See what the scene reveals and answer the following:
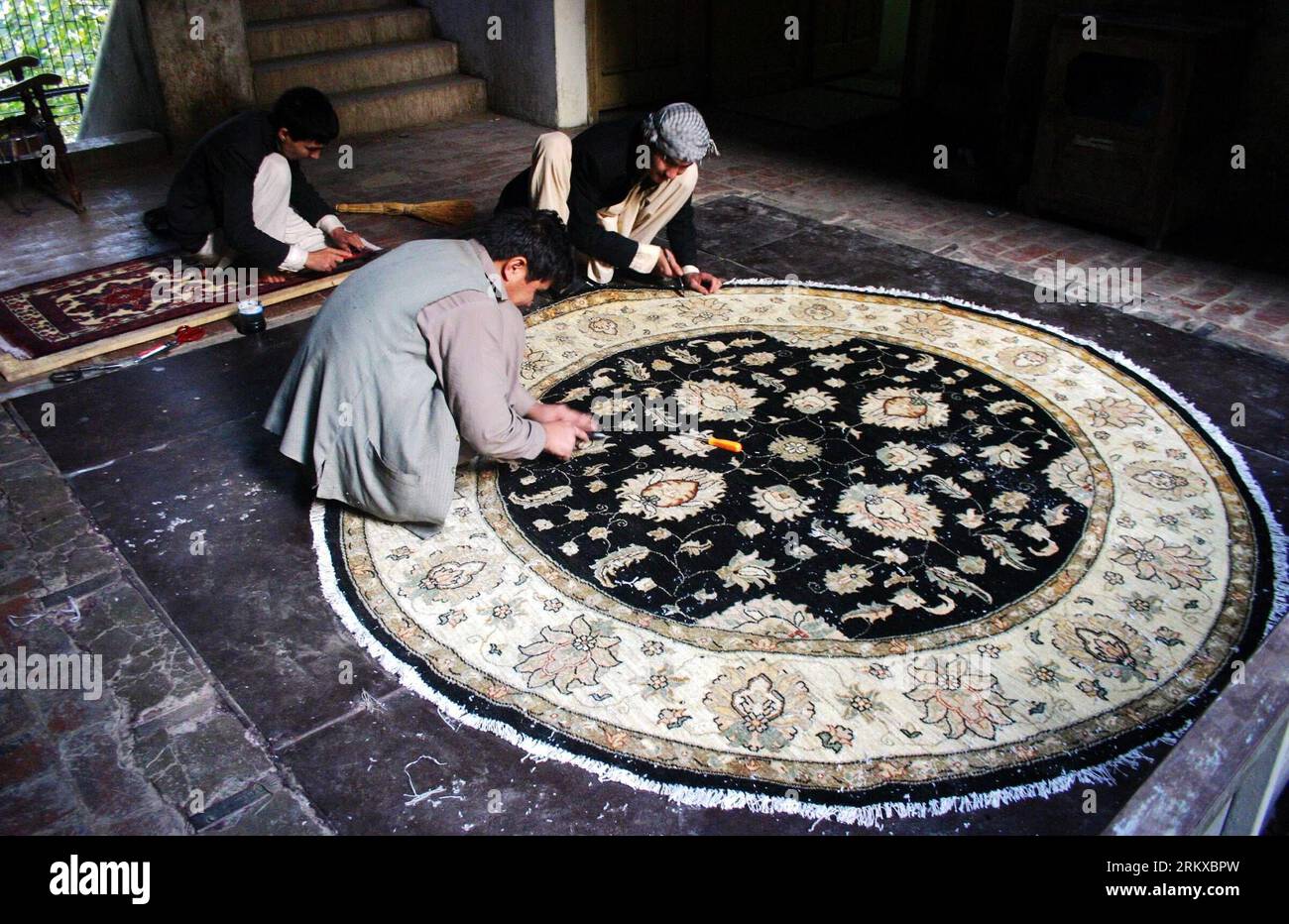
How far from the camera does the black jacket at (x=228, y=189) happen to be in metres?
3.91

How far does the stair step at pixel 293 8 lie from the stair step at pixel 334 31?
6cm

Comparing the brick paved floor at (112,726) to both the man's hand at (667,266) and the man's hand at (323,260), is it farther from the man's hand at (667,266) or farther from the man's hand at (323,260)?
the man's hand at (667,266)

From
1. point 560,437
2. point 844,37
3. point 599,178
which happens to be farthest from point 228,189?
point 844,37

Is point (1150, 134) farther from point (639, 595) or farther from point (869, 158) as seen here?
point (639, 595)

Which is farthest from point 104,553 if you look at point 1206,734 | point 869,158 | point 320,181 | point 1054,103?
point 869,158

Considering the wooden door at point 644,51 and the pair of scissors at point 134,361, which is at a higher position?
the wooden door at point 644,51

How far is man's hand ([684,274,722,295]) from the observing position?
4.18m

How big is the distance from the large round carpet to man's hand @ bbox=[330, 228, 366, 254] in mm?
1393

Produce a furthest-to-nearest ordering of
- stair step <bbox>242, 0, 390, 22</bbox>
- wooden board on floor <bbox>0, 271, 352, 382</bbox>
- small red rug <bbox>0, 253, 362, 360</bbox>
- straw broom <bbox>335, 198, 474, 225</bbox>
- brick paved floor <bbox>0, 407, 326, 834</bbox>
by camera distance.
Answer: stair step <bbox>242, 0, 390, 22</bbox> < straw broom <bbox>335, 198, 474, 225</bbox> < small red rug <bbox>0, 253, 362, 360</bbox> < wooden board on floor <bbox>0, 271, 352, 382</bbox> < brick paved floor <bbox>0, 407, 326, 834</bbox>

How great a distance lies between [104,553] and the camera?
2688mm

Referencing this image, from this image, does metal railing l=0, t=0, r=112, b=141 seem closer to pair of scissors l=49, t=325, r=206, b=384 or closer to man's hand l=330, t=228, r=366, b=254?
man's hand l=330, t=228, r=366, b=254

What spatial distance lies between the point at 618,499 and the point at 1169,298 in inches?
111

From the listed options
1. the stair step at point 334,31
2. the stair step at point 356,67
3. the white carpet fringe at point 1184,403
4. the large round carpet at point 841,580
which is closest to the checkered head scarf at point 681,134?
the large round carpet at point 841,580

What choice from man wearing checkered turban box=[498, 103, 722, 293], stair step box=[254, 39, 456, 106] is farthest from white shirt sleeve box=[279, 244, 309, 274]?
stair step box=[254, 39, 456, 106]
